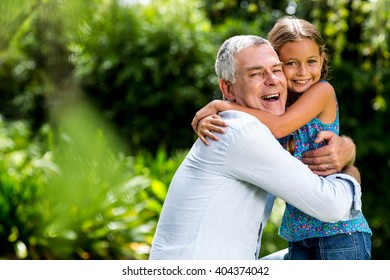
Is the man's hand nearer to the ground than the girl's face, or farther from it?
nearer to the ground

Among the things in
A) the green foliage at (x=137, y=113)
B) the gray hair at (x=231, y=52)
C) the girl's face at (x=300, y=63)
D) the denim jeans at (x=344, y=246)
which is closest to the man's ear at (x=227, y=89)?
the gray hair at (x=231, y=52)

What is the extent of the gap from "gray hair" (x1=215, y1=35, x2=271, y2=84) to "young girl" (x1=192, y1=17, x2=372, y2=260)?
10cm

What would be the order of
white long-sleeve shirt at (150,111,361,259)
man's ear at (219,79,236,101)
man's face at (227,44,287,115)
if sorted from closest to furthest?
white long-sleeve shirt at (150,111,361,259), man's face at (227,44,287,115), man's ear at (219,79,236,101)

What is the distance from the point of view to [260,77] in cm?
211

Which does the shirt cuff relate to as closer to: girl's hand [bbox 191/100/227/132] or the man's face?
the man's face

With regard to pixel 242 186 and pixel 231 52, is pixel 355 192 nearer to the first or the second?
pixel 242 186

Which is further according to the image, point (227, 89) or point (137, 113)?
point (137, 113)

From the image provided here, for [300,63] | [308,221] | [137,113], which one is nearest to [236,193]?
[308,221]

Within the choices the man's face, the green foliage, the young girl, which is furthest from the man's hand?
the green foliage

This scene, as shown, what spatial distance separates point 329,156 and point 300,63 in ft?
1.25

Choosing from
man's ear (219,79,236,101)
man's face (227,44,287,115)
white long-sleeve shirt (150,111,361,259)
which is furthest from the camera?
man's ear (219,79,236,101)

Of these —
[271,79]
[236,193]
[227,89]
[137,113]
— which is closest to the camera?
[236,193]

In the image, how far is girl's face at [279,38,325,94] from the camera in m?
2.30
